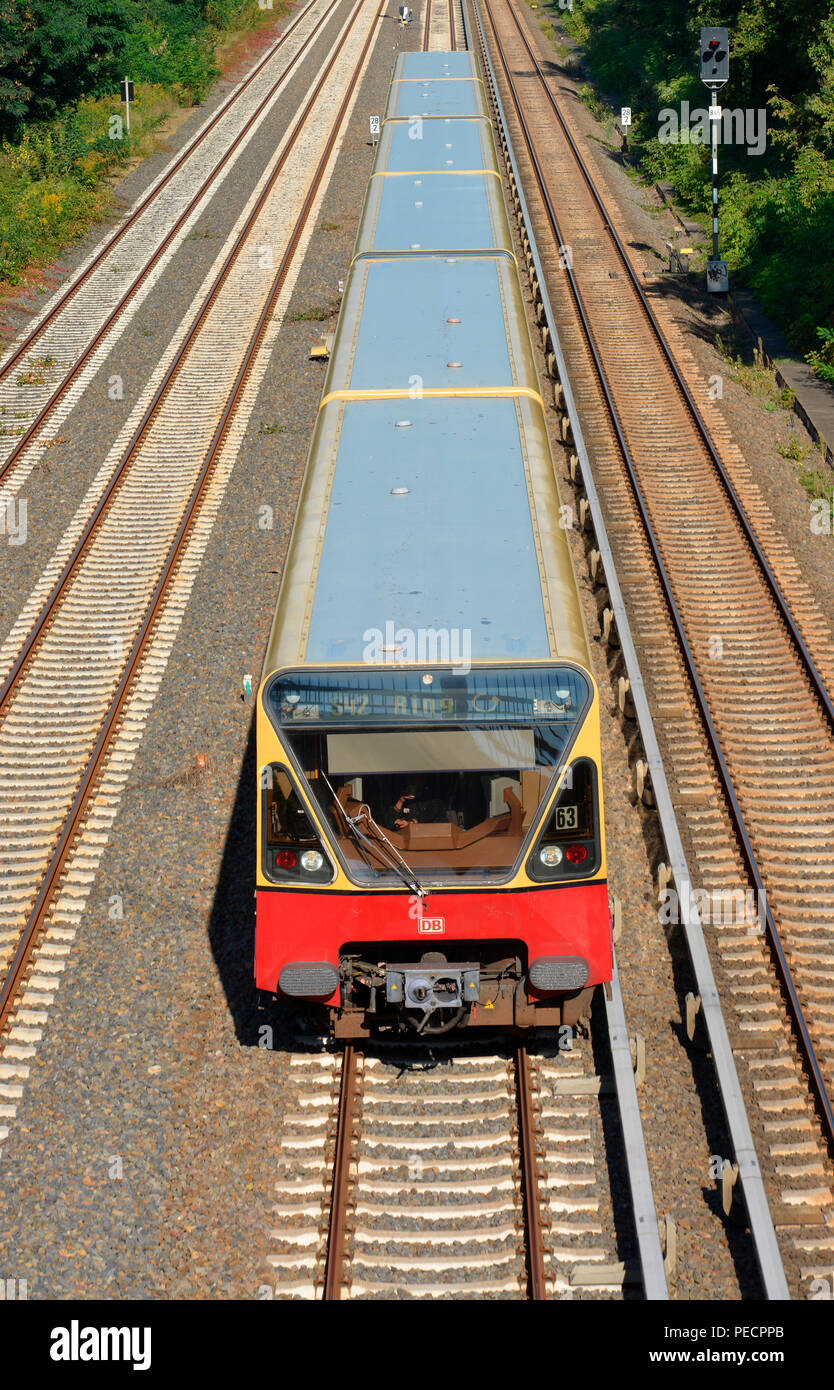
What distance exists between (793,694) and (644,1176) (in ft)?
22.4

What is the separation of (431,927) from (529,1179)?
1.80 meters

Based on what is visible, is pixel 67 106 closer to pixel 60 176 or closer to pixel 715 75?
pixel 60 176

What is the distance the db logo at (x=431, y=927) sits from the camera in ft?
25.8

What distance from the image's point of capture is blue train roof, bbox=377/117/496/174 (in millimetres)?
21125

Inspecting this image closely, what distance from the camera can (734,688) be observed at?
13211 mm

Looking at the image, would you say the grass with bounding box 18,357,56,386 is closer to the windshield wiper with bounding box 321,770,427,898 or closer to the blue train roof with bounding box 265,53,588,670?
the blue train roof with bounding box 265,53,588,670

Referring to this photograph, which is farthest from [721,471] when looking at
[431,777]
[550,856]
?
[431,777]

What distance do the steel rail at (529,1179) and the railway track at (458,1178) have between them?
11mm

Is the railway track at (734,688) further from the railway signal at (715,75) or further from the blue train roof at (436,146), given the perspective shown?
the blue train roof at (436,146)

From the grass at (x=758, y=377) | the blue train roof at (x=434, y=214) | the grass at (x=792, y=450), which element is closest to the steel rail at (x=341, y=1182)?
the blue train roof at (x=434, y=214)

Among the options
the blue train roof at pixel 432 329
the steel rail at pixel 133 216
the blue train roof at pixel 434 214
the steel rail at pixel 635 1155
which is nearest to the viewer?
the steel rail at pixel 635 1155

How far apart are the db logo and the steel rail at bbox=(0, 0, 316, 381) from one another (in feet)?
54.4

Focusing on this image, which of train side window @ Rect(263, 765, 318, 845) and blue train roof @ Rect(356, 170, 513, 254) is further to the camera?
blue train roof @ Rect(356, 170, 513, 254)

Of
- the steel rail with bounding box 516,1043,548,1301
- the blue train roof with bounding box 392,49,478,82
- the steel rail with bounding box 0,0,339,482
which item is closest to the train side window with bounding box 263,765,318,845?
the steel rail with bounding box 516,1043,548,1301
